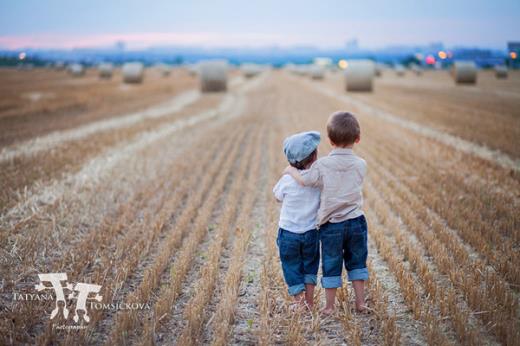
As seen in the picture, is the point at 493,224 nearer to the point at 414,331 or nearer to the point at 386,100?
the point at 414,331

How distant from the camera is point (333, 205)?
3635 millimetres

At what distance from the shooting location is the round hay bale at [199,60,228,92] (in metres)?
27.8

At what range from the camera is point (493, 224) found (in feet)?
18.6

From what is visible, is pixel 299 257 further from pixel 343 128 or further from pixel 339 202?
pixel 343 128

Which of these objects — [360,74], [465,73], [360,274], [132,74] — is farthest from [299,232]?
[132,74]

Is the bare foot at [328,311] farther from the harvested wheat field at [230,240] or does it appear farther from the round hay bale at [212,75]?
the round hay bale at [212,75]

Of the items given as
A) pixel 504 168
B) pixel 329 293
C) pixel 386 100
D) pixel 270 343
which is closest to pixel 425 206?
pixel 504 168

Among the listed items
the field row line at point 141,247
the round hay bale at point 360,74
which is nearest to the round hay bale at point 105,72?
the round hay bale at point 360,74

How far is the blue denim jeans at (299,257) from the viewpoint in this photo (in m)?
3.73

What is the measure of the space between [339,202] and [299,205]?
1.08ft

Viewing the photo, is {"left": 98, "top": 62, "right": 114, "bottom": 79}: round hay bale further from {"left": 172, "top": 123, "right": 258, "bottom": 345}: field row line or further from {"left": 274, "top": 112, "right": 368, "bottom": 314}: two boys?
{"left": 274, "top": 112, "right": 368, "bottom": 314}: two boys

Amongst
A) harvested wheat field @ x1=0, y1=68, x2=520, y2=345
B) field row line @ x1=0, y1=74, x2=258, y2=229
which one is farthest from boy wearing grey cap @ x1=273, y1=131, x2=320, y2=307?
field row line @ x1=0, y1=74, x2=258, y2=229

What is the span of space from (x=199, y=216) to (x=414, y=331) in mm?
3465

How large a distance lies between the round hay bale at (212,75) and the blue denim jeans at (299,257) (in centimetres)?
2511
